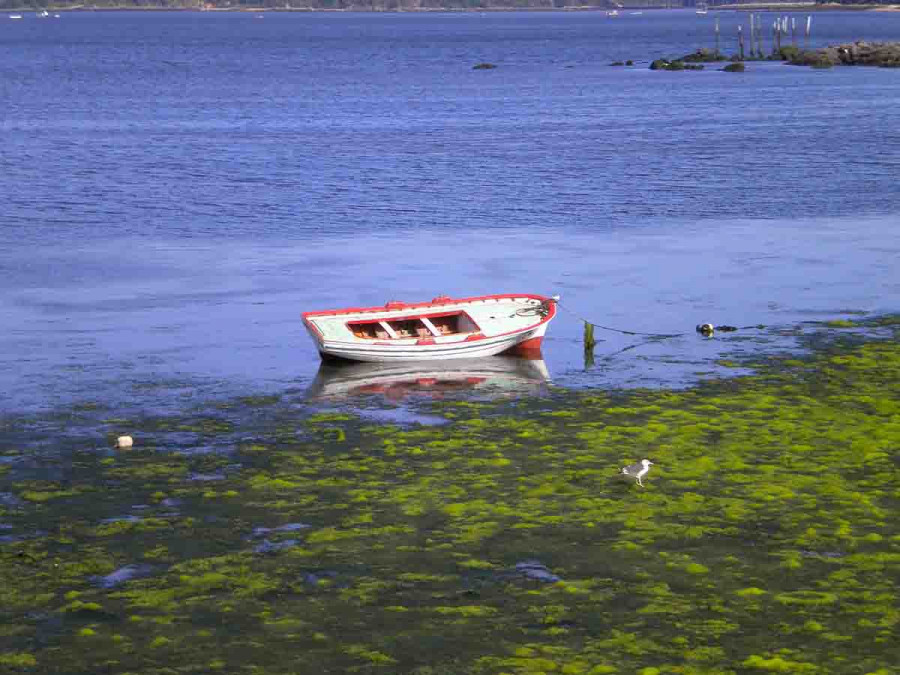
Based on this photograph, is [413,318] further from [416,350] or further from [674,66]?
[674,66]

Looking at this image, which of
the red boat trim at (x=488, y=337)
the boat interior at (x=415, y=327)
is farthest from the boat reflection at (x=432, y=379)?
the boat interior at (x=415, y=327)

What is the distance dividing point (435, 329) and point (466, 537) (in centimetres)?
1235

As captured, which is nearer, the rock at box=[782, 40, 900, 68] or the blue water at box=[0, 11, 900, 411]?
the blue water at box=[0, 11, 900, 411]

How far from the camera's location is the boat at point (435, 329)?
106ft

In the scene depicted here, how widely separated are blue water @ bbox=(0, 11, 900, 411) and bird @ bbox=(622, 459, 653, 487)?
24.1 ft

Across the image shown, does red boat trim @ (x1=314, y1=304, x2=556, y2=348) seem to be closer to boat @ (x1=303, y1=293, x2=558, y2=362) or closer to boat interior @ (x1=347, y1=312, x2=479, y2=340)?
boat @ (x1=303, y1=293, x2=558, y2=362)

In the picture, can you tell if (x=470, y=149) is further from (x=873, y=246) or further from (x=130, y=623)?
(x=130, y=623)

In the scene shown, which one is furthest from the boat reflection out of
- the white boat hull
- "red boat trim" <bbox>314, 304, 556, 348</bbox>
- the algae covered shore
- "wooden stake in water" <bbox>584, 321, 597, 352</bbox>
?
"wooden stake in water" <bbox>584, 321, 597, 352</bbox>

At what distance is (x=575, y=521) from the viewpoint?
21797 millimetres

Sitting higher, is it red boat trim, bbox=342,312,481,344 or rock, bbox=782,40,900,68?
red boat trim, bbox=342,312,481,344

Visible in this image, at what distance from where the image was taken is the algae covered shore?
57.6 feet

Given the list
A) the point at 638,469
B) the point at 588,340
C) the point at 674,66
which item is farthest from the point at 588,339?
the point at 674,66

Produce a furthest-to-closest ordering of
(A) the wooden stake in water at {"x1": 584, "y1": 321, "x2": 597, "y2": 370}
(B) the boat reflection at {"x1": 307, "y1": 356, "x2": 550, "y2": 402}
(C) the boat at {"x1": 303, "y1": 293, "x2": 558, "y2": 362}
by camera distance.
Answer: (A) the wooden stake in water at {"x1": 584, "y1": 321, "x2": 597, "y2": 370} < (C) the boat at {"x1": 303, "y1": 293, "x2": 558, "y2": 362} < (B) the boat reflection at {"x1": 307, "y1": 356, "x2": 550, "y2": 402}

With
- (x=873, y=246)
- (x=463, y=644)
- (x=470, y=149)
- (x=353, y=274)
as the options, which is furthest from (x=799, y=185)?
(x=463, y=644)
